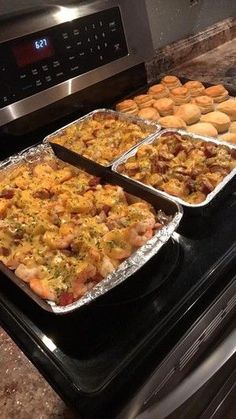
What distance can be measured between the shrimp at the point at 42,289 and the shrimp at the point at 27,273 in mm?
10

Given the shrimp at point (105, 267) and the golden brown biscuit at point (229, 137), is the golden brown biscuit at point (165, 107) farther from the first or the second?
the shrimp at point (105, 267)

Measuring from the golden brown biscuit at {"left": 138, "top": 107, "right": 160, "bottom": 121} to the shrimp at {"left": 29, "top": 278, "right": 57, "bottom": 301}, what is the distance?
2.30ft

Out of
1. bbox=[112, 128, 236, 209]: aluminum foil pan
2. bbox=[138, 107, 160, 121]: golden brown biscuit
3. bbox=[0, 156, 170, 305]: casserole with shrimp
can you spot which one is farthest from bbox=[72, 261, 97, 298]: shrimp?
bbox=[138, 107, 160, 121]: golden brown biscuit

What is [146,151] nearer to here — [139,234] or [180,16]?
[139,234]

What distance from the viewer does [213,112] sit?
115 cm

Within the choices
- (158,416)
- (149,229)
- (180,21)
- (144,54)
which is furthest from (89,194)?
(180,21)

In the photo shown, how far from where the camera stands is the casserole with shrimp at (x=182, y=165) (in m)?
0.86

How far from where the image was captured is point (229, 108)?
1.13 meters

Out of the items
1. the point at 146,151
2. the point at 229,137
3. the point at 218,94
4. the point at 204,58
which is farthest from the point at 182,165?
the point at 204,58

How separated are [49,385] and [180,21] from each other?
1461 millimetres

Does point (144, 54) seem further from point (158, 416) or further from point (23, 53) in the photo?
point (158, 416)

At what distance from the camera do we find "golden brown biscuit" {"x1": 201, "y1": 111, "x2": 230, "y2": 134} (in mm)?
1092

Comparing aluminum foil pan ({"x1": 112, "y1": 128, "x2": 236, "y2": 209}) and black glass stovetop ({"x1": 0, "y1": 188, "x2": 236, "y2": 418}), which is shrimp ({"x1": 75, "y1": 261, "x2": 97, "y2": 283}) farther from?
aluminum foil pan ({"x1": 112, "y1": 128, "x2": 236, "y2": 209})

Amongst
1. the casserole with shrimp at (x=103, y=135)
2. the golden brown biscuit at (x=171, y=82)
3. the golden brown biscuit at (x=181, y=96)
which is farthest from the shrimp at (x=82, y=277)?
the golden brown biscuit at (x=171, y=82)
